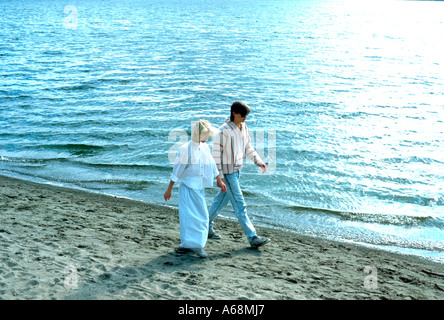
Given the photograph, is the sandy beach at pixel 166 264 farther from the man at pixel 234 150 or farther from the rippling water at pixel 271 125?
the rippling water at pixel 271 125

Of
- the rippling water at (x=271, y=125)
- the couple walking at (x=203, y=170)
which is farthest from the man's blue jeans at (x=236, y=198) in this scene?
the rippling water at (x=271, y=125)

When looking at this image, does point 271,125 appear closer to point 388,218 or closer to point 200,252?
point 388,218

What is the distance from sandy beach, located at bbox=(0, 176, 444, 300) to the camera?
5.37 metres

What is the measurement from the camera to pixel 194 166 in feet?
20.4

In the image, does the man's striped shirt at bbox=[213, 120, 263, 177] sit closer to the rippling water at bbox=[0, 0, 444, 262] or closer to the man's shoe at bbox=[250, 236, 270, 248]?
the man's shoe at bbox=[250, 236, 270, 248]

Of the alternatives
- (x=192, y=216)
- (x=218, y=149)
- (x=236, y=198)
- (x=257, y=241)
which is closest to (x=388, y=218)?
(x=257, y=241)

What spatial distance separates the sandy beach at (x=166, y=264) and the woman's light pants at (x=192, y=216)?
0.78 feet

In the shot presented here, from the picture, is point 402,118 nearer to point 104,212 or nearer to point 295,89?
point 295,89

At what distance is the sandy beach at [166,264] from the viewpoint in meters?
5.37

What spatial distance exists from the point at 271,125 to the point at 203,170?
10.6 metres

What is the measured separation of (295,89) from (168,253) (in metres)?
16.9

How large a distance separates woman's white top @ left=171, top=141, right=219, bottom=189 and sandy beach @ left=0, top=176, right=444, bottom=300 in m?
1.05

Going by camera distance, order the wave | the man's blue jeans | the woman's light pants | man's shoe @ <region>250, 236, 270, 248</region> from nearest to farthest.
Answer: the woman's light pants
the man's blue jeans
man's shoe @ <region>250, 236, 270, 248</region>
the wave

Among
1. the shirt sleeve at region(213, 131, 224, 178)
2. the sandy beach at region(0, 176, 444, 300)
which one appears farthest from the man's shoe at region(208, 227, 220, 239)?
the shirt sleeve at region(213, 131, 224, 178)
